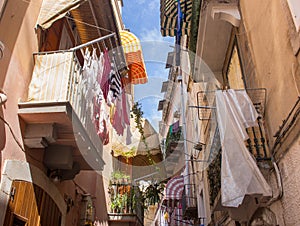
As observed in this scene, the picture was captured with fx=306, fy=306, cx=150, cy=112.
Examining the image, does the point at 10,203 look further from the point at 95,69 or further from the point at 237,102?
the point at 237,102

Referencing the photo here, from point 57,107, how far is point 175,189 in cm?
920

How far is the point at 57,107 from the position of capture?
580 centimetres

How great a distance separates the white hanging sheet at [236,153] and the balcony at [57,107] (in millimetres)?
2927

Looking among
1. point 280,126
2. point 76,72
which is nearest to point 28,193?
point 76,72

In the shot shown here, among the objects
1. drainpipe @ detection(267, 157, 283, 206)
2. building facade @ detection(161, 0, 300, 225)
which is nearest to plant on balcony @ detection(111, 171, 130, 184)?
building facade @ detection(161, 0, 300, 225)

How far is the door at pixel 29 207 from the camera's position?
5.42 m

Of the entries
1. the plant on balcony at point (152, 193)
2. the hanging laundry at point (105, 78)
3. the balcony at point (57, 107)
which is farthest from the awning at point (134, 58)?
Answer: the balcony at point (57, 107)

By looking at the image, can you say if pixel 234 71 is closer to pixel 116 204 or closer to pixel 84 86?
pixel 84 86

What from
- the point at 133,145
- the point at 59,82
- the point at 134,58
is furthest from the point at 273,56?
the point at 133,145

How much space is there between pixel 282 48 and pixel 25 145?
196 inches

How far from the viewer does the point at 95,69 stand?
295 inches

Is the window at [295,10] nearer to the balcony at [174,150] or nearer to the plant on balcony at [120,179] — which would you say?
the plant on balcony at [120,179]

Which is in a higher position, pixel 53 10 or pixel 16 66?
pixel 53 10

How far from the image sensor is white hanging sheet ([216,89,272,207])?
452 centimetres
